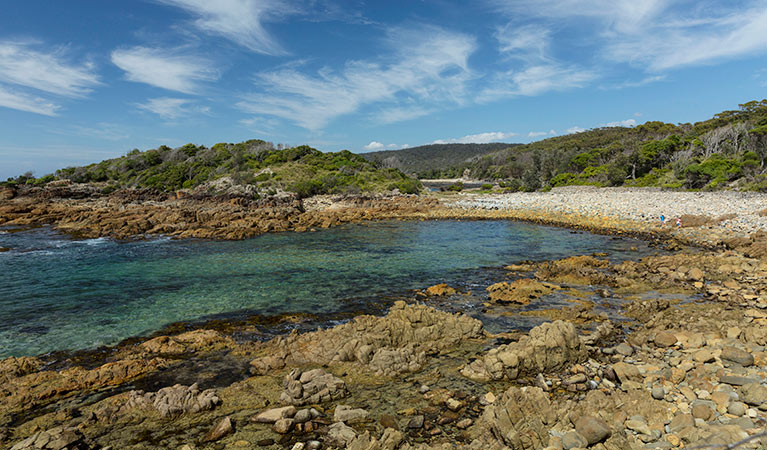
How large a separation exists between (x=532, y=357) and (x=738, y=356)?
312cm

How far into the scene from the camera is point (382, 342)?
27.2ft

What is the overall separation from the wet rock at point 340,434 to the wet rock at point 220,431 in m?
1.45

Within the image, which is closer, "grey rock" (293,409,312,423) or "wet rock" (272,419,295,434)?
"wet rock" (272,419,295,434)

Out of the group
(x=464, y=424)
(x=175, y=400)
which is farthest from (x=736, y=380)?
(x=175, y=400)

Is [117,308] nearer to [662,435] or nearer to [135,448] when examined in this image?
[135,448]

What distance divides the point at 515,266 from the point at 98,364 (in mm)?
14390

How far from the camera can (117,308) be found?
39.3 ft

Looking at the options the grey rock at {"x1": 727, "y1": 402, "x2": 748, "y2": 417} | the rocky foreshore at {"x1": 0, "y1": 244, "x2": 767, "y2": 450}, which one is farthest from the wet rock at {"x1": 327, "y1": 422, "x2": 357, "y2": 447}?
the grey rock at {"x1": 727, "y1": 402, "x2": 748, "y2": 417}

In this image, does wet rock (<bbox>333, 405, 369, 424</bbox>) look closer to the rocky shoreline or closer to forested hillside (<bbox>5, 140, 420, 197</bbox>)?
the rocky shoreline

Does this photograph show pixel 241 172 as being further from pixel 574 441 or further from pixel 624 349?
pixel 574 441

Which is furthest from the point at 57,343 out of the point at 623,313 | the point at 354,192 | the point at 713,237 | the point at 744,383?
the point at 354,192

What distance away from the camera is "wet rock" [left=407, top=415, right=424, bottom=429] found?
561cm

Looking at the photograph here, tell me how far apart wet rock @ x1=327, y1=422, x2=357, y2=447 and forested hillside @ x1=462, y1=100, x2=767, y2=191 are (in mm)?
40641

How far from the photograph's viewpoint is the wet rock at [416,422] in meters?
5.61
